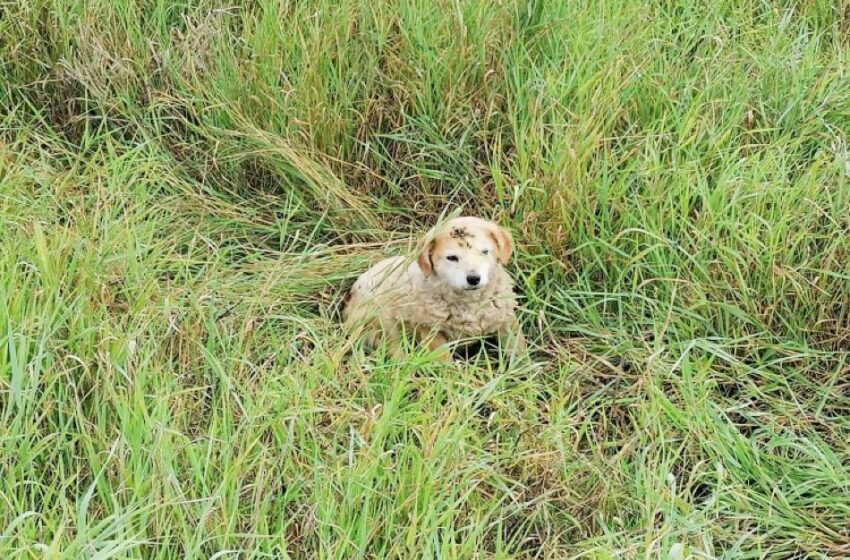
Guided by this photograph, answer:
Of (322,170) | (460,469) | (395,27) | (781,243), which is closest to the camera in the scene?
(460,469)

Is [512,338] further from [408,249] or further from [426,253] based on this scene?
[408,249]

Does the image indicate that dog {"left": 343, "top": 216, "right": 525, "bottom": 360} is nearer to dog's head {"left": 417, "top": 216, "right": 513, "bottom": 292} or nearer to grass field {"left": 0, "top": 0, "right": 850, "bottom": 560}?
dog's head {"left": 417, "top": 216, "right": 513, "bottom": 292}

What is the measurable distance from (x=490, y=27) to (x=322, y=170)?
0.80 metres

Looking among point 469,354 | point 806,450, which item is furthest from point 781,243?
point 469,354

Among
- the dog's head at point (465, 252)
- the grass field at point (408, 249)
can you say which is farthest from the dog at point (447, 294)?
the grass field at point (408, 249)

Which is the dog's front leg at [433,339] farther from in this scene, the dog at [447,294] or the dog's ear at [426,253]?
the dog's ear at [426,253]

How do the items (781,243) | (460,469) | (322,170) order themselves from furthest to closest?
(322,170), (781,243), (460,469)

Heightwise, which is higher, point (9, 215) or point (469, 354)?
point (9, 215)

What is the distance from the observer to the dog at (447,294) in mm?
3016

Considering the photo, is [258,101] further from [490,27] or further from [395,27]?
[490,27]

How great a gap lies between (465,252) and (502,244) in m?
0.15

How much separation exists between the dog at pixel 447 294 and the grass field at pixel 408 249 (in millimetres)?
104

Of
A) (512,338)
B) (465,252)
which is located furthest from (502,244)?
(512,338)

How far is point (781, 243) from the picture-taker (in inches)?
120
